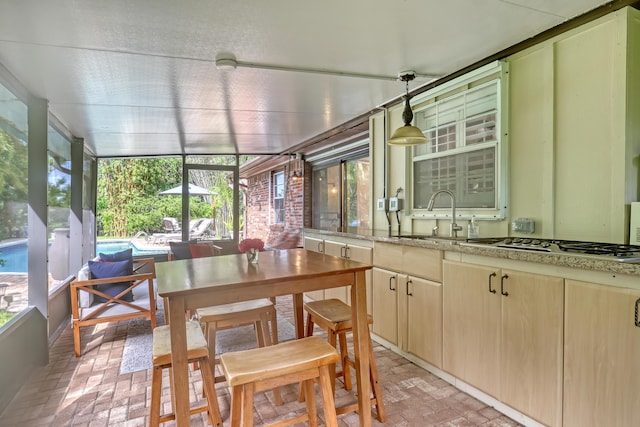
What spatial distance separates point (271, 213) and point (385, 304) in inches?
211

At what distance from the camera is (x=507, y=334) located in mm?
1906

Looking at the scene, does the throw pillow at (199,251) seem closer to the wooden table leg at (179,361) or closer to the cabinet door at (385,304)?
the cabinet door at (385,304)

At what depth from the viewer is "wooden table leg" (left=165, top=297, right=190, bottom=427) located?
55.2 inches

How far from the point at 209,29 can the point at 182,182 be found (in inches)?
187

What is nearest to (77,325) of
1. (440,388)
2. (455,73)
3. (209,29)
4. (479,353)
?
(209,29)

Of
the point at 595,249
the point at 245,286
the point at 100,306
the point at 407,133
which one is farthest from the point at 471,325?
the point at 100,306

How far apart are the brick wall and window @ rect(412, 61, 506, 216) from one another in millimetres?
2937

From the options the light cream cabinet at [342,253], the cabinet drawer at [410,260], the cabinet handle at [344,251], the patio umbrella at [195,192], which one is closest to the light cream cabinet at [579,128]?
the cabinet drawer at [410,260]

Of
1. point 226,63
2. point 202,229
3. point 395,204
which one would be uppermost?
point 226,63

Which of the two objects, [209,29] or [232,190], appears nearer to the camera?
[209,29]

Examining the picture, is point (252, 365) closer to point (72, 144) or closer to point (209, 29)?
point (209, 29)

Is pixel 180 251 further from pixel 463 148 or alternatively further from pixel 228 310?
pixel 463 148

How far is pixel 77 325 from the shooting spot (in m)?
2.86

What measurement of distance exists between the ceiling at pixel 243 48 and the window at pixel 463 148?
25 cm
